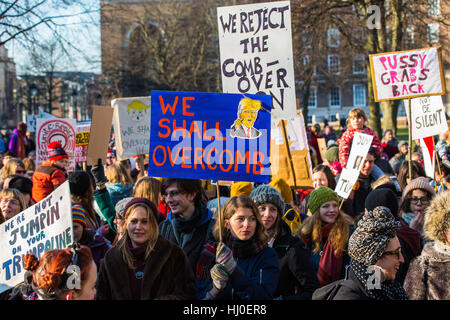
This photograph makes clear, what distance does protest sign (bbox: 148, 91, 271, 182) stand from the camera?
14.9ft

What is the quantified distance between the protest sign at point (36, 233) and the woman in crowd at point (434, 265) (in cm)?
217

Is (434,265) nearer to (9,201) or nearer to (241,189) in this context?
(241,189)

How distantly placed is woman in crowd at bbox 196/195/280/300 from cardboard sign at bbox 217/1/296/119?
93.8 inches

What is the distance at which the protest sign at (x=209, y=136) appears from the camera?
14.9ft

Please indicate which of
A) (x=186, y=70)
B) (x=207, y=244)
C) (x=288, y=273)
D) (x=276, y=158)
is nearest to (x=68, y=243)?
(x=207, y=244)

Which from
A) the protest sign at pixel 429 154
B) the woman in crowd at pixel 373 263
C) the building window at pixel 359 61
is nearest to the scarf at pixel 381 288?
the woman in crowd at pixel 373 263

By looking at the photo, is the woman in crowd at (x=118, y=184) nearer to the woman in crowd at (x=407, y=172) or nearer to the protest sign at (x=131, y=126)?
the protest sign at (x=131, y=126)

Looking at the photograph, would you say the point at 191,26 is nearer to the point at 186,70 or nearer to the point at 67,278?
the point at 186,70

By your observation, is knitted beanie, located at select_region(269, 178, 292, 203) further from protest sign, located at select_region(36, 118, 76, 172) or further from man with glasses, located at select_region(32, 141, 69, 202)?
protest sign, located at select_region(36, 118, 76, 172)

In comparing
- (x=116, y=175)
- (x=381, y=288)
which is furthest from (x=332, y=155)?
(x=381, y=288)

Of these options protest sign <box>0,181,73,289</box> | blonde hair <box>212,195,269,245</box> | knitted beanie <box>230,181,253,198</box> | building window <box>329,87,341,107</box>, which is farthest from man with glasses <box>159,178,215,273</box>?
building window <box>329,87,341,107</box>

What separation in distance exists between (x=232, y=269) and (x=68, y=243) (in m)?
1.20

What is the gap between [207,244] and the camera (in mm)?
4219
